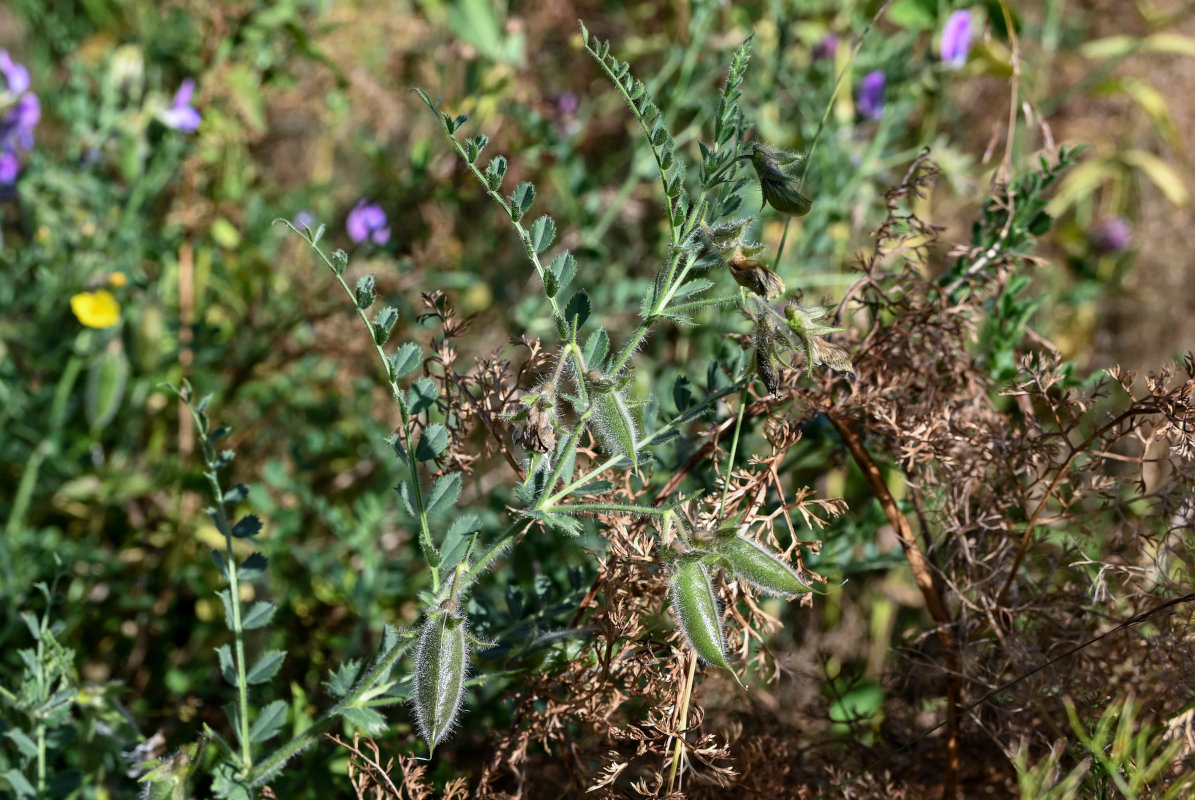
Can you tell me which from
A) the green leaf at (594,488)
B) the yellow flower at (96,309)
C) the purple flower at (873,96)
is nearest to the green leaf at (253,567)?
the green leaf at (594,488)

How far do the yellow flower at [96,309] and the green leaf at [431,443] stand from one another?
1.05m

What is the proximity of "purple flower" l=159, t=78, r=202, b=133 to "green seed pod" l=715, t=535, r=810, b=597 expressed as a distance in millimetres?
1681

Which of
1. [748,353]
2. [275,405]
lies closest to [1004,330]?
[748,353]

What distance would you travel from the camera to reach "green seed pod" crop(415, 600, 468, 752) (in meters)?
0.95

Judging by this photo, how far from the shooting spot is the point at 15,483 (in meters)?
2.06

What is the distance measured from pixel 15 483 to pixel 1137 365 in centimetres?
278

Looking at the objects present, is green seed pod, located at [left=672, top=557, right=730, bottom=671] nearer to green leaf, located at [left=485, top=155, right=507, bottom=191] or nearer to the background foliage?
the background foliage

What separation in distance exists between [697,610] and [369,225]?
1.55 m

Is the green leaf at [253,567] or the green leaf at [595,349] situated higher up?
the green leaf at [595,349]

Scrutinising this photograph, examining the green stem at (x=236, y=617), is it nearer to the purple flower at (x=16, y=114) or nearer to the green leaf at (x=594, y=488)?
the green leaf at (x=594, y=488)

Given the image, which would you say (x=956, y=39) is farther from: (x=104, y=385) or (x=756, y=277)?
(x=104, y=385)

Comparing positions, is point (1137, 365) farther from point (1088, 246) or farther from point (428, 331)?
point (428, 331)

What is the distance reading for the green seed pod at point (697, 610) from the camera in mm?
937

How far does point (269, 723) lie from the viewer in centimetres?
114
